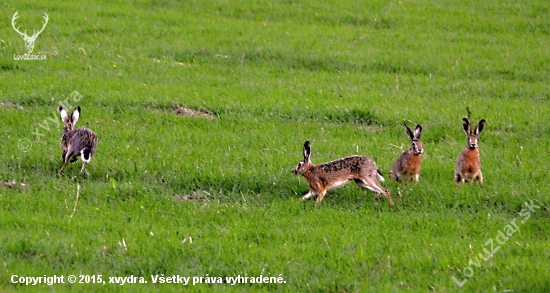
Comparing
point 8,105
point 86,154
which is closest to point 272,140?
point 86,154

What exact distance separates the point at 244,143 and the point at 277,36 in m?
8.99

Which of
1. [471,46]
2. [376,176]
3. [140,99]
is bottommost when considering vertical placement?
[376,176]

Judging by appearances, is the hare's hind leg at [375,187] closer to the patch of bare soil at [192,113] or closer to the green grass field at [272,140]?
the green grass field at [272,140]

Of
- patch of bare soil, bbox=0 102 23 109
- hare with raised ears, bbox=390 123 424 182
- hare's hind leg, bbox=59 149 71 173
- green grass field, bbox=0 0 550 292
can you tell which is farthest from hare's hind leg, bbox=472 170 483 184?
patch of bare soil, bbox=0 102 23 109

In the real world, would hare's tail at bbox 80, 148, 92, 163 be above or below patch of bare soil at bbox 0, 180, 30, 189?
above

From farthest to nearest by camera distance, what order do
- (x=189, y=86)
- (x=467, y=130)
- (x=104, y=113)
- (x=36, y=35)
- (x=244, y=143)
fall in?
(x=36, y=35) < (x=189, y=86) < (x=104, y=113) < (x=244, y=143) < (x=467, y=130)

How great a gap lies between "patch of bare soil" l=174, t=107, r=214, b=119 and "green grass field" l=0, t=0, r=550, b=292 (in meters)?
0.14

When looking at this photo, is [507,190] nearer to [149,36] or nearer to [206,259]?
[206,259]

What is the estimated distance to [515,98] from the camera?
767 inches

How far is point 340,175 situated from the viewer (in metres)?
12.6

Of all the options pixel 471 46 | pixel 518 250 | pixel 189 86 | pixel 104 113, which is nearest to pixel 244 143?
pixel 104 113

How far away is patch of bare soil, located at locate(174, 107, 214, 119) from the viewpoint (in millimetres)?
17062

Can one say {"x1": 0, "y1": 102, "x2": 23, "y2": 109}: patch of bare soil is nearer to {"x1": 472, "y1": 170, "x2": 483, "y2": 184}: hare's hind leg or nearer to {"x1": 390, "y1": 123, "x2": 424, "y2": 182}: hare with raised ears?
{"x1": 390, "y1": 123, "x2": 424, "y2": 182}: hare with raised ears

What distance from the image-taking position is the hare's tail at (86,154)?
1298 centimetres
